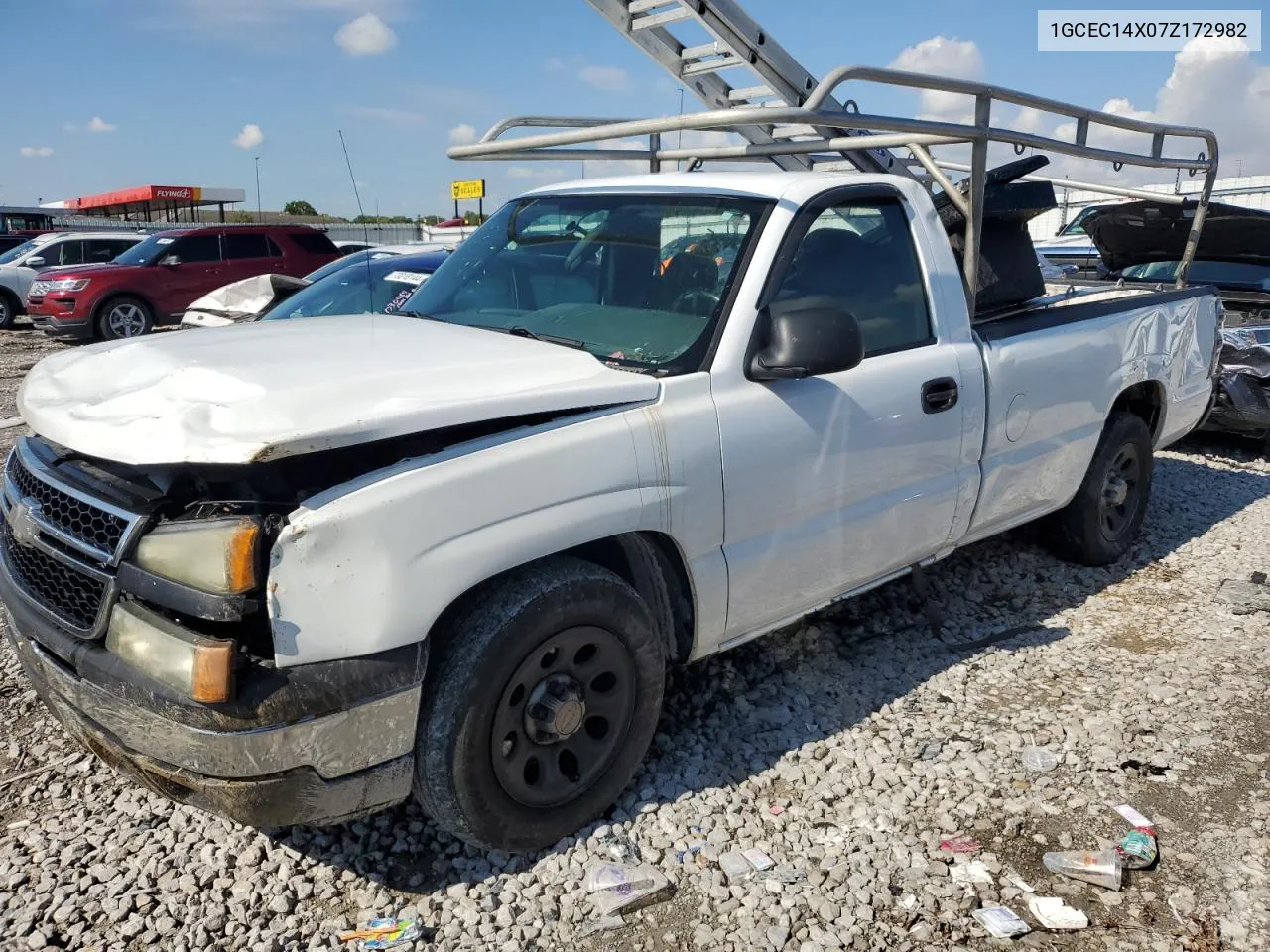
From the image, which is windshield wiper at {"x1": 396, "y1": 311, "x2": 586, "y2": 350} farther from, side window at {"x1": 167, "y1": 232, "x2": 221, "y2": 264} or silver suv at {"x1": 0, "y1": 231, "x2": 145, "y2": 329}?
silver suv at {"x1": 0, "y1": 231, "x2": 145, "y2": 329}

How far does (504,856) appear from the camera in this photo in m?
2.80

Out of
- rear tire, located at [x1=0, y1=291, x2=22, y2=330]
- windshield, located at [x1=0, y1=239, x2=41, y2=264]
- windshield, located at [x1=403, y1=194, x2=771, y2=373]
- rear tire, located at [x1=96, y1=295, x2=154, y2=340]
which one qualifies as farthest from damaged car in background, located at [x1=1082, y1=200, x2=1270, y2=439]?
windshield, located at [x1=0, y1=239, x2=41, y2=264]

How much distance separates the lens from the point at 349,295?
6.71 m

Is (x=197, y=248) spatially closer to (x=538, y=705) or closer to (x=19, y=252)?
(x=19, y=252)

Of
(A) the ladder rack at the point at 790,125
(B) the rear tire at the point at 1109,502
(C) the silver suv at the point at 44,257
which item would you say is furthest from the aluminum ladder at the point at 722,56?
(C) the silver suv at the point at 44,257

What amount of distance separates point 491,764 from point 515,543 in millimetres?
607

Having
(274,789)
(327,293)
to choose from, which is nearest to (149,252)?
(327,293)

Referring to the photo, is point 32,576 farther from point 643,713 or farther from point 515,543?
point 643,713

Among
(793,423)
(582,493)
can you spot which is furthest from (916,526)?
(582,493)

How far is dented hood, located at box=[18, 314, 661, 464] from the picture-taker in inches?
87.2

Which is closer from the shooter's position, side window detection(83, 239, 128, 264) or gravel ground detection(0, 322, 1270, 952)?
gravel ground detection(0, 322, 1270, 952)

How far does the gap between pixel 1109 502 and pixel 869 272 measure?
2.33m

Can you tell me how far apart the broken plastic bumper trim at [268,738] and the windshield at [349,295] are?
13.9 feet

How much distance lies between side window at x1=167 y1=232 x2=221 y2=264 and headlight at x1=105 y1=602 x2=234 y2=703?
50.3ft
